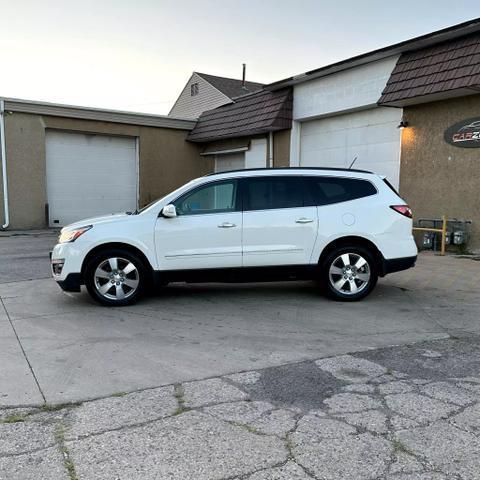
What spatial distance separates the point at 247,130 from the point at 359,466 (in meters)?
14.1

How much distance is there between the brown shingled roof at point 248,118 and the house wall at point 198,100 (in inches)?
349

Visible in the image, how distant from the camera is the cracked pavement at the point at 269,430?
2709mm

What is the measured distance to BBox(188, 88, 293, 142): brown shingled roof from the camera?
14.9m

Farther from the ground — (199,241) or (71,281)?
(199,241)

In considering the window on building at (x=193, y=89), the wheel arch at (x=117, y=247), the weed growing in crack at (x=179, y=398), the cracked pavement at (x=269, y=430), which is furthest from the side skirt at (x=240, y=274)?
the window on building at (x=193, y=89)

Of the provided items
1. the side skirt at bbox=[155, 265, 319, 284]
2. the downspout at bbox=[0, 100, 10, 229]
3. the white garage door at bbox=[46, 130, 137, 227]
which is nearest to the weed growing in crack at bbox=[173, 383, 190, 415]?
the side skirt at bbox=[155, 265, 319, 284]

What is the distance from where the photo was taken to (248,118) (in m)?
16.2

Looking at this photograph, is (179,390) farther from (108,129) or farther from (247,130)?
(108,129)

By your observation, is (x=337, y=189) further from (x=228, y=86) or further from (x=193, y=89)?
(x=193, y=89)

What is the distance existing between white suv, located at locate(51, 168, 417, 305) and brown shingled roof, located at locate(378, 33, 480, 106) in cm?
450

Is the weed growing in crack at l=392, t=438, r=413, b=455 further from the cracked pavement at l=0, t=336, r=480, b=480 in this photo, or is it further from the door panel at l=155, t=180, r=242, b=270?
the door panel at l=155, t=180, r=242, b=270

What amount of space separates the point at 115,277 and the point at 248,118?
1104cm

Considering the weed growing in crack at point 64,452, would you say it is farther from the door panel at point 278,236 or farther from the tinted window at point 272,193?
the tinted window at point 272,193

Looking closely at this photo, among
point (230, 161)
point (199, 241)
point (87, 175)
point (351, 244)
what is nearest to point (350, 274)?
point (351, 244)
